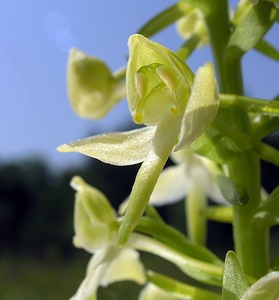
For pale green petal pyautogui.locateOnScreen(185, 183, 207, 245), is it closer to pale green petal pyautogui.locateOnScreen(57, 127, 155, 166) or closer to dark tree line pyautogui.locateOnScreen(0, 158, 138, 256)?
pale green petal pyautogui.locateOnScreen(57, 127, 155, 166)

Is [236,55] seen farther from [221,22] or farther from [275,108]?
[275,108]

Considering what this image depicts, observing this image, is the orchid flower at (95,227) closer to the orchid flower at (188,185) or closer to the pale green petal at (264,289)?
the orchid flower at (188,185)

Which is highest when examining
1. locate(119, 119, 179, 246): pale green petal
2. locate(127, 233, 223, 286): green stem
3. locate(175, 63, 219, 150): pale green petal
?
locate(175, 63, 219, 150): pale green petal

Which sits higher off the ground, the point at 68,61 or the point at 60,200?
the point at 68,61

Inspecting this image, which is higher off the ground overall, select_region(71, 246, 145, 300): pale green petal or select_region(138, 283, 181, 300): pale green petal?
select_region(71, 246, 145, 300): pale green petal

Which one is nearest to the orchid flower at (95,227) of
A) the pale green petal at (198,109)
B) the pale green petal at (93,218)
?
the pale green petal at (93,218)

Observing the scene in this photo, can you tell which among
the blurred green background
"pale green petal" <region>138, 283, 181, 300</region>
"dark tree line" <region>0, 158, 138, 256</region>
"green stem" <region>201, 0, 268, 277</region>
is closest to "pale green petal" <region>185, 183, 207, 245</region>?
"pale green petal" <region>138, 283, 181, 300</region>

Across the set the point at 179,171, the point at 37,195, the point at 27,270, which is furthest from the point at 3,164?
the point at 179,171
